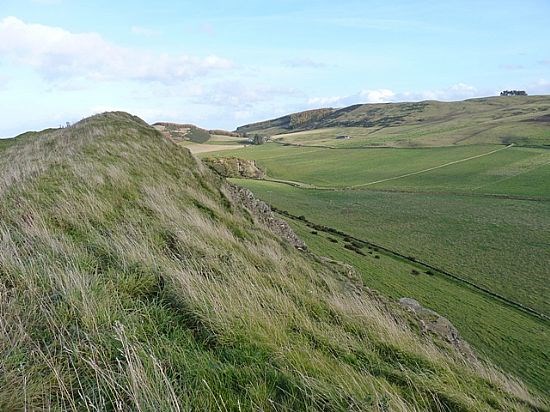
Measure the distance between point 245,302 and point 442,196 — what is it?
66.2 metres

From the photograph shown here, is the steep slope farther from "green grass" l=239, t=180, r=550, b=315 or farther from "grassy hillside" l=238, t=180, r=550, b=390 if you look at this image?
"green grass" l=239, t=180, r=550, b=315

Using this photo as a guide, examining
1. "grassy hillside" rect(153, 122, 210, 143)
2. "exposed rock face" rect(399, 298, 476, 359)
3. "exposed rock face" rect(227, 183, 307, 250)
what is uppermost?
"grassy hillside" rect(153, 122, 210, 143)

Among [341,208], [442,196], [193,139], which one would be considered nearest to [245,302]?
[341,208]

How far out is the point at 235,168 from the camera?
3649 inches

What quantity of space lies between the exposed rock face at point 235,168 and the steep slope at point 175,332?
264 ft

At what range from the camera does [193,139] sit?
604 feet

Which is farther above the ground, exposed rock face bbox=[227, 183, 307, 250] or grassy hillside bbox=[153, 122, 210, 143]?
grassy hillside bbox=[153, 122, 210, 143]

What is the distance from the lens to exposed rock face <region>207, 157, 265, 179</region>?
9062cm

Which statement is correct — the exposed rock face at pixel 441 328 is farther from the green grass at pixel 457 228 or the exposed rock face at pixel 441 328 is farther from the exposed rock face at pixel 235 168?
the exposed rock face at pixel 235 168

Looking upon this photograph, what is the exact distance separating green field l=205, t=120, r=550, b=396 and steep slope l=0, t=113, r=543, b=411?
15.5m

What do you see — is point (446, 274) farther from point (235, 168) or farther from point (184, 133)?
point (184, 133)

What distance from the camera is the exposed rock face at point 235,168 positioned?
90.6 metres

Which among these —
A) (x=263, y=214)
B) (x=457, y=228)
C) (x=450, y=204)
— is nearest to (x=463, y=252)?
(x=457, y=228)

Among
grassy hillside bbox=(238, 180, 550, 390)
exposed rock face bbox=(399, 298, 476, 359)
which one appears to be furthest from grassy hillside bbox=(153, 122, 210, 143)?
exposed rock face bbox=(399, 298, 476, 359)
